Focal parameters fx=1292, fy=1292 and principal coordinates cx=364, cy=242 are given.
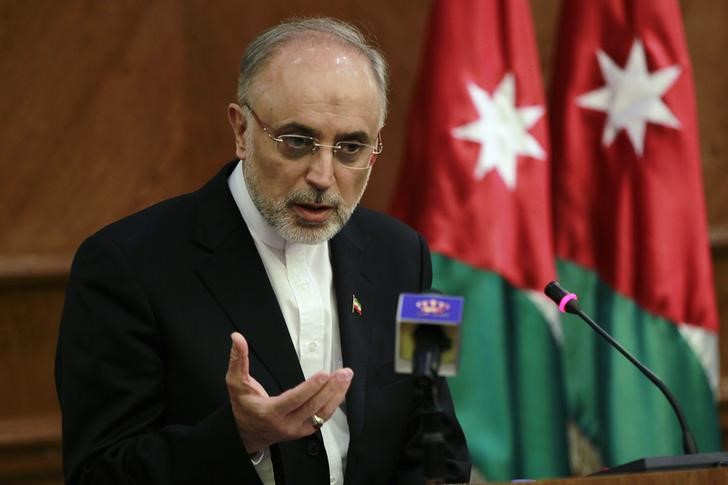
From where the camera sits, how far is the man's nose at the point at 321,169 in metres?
2.59

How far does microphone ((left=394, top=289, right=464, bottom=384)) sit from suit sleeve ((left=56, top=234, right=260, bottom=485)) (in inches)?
19.5

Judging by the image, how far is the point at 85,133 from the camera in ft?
14.4

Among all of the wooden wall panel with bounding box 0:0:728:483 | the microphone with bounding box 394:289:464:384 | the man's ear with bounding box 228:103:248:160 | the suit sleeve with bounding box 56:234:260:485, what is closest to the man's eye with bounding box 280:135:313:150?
the man's ear with bounding box 228:103:248:160

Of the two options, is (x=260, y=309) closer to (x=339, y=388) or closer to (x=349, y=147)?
(x=349, y=147)

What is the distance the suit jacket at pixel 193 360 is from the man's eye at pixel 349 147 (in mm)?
274

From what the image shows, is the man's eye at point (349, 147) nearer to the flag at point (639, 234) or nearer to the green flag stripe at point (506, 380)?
the green flag stripe at point (506, 380)

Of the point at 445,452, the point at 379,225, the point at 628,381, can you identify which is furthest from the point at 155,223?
the point at 628,381

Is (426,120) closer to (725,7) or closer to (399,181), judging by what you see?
(399,181)

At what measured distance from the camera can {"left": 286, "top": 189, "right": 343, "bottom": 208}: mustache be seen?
262cm

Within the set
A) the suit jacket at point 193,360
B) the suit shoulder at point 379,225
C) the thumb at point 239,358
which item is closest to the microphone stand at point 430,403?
the thumb at point 239,358

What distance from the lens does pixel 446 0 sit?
4109 mm

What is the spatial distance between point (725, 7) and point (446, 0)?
47.5 inches

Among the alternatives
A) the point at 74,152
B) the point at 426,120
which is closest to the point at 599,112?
the point at 426,120

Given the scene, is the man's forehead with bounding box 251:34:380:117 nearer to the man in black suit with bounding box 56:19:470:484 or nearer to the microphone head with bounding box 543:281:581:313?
the man in black suit with bounding box 56:19:470:484
